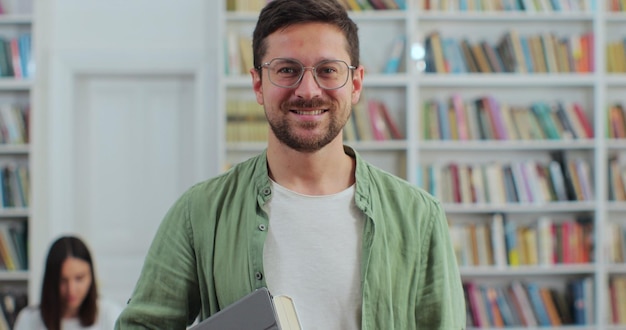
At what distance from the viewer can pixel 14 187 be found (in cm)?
486

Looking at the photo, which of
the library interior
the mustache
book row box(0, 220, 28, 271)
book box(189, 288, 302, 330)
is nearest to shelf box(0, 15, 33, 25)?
the library interior

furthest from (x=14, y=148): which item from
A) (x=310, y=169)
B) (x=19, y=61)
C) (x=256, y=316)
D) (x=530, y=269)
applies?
(x=256, y=316)

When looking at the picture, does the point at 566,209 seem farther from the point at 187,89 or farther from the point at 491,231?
the point at 187,89

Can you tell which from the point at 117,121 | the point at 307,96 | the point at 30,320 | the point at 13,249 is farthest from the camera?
the point at 117,121

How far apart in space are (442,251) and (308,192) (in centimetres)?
22

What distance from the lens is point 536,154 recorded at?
4.88 meters

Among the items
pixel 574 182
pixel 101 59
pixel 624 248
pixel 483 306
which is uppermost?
pixel 101 59

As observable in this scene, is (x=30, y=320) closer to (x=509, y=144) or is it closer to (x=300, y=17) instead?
(x=300, y=17)

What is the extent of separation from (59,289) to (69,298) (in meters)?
0.05

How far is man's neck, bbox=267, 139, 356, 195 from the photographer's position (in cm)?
129

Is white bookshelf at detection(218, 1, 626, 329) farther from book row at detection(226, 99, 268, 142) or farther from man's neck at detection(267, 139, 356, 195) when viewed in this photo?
man's neck at detection(267, 139, 356, 195)

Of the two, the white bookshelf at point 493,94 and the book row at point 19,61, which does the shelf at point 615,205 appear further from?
the book row at point 19,61

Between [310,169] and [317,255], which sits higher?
[310,169]

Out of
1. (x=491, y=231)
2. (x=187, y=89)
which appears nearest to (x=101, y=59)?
(x=187, y=89)
